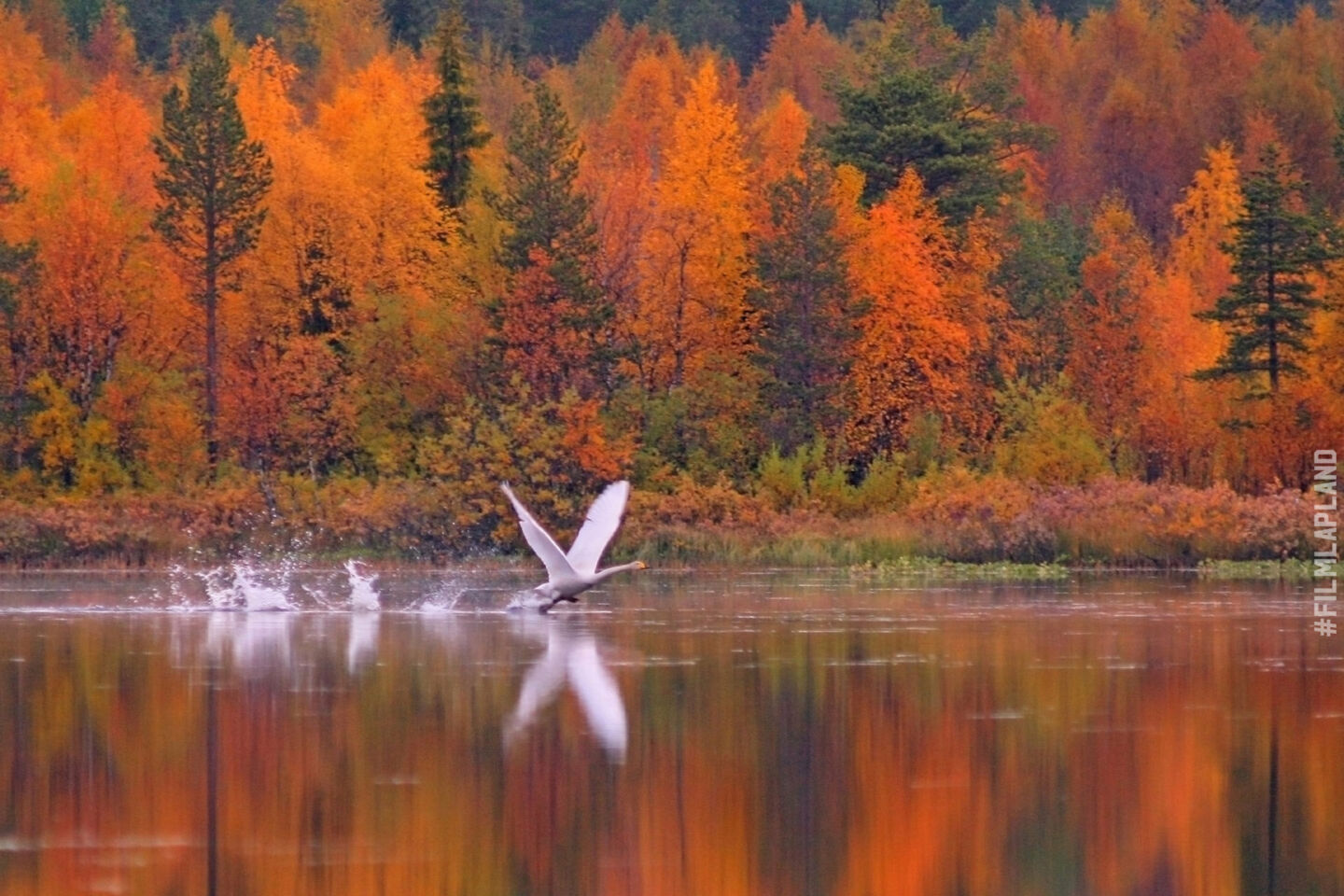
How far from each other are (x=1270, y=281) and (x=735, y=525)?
1209 centimetres

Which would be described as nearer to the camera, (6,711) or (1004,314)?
(6,711)

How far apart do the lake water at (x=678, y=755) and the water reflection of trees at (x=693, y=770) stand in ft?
0.15

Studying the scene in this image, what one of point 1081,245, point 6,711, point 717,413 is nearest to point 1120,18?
point 1081,245

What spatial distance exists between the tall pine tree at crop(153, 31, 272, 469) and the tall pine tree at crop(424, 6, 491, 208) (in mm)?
5390

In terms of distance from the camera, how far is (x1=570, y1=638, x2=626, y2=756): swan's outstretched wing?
20.0m

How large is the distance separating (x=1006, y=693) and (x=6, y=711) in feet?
30.1

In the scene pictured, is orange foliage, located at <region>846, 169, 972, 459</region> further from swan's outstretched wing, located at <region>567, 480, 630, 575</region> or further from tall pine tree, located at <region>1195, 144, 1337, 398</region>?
swan's outstretched wing, located at <region>567, 480, 630, 575</region>

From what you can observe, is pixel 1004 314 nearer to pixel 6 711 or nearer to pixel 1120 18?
pixel 1120 18

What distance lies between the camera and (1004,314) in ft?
203

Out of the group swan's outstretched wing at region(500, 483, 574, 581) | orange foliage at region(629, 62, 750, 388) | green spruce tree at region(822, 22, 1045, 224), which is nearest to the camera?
swan's outstretched wing at region(500, 483, 574, 581)

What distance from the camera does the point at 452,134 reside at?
6144cm

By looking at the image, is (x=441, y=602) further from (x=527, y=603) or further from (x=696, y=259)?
(x=696, y=259)

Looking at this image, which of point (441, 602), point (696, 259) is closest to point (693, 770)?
point (441, 602)

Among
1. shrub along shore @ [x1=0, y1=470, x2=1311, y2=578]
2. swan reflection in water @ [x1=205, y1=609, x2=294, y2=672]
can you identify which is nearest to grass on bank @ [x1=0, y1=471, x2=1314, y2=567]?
shrub along shore @ [x1=0, y1=470, x2=1311, y2=578]
